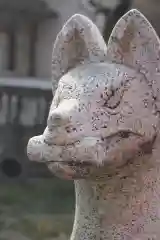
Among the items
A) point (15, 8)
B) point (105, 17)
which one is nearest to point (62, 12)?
point (15, 8)

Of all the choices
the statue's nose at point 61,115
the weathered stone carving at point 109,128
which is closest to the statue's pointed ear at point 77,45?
the weathered stone carving at point 109,128

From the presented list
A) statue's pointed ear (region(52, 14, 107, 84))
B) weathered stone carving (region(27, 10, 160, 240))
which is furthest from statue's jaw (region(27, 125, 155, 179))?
statue's pointed ear (region(52, 14, 107, 84))

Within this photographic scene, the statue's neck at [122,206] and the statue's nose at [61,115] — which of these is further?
the statue's neck at [122,206]

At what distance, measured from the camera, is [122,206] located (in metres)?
1.31

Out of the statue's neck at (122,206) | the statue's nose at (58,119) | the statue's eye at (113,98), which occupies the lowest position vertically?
the statue's neck at (122,206)

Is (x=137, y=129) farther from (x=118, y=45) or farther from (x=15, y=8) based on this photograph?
(x=15, y=8)

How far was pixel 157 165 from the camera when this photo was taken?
130 centimetres

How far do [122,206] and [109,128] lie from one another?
0.51ft

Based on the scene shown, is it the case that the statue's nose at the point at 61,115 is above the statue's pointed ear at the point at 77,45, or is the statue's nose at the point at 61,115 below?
below

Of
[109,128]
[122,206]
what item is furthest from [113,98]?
[122,206]

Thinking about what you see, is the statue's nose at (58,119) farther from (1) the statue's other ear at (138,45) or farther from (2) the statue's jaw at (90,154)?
(1) the statue's other ear at (138,45)

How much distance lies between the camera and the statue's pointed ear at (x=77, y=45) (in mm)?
1303

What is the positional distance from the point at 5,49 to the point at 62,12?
0.69m

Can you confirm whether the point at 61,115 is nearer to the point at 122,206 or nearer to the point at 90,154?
the point at 90,154
